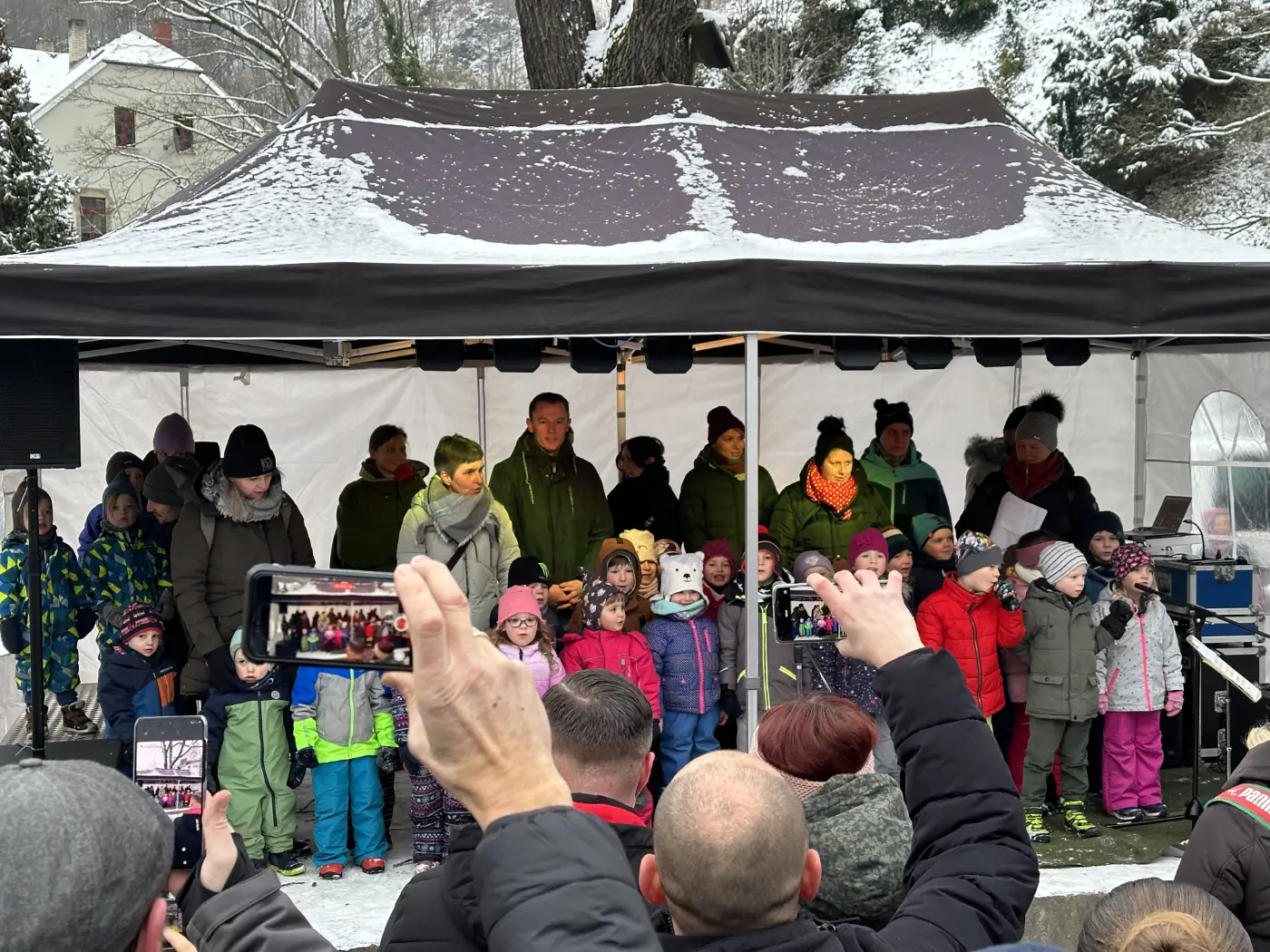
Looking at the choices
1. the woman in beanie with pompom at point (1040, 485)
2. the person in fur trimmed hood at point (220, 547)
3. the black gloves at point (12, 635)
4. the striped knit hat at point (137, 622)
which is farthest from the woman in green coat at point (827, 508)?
the black gloves at point (12, 635)

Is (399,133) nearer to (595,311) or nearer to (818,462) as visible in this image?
(595,311)

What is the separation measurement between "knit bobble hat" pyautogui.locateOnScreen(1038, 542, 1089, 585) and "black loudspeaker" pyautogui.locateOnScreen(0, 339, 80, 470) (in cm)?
377

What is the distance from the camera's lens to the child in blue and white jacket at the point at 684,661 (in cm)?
496

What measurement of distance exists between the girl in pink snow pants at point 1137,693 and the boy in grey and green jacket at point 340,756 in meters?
3.01

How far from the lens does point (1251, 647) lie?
18.5 ft

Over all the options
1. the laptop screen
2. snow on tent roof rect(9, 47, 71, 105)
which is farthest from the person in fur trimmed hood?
snow on tent roof rect(9, 47, 71, 105)

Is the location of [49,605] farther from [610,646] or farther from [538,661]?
[610,646]

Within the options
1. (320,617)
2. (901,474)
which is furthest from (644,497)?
(320,617)

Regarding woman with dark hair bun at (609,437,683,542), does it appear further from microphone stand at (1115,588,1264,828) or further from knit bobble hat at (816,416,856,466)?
microphone stand at (1115,588,1264,828)

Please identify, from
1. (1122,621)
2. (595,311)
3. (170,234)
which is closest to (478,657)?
(595,311)

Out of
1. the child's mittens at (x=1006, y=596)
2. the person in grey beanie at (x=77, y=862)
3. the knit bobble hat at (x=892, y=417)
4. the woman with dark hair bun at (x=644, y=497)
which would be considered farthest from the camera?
the knit bobble hat at (x=892, y=417)

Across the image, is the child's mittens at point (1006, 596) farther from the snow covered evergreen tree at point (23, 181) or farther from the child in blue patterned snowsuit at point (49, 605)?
the snow covered evergreen tree at point (23, 181)

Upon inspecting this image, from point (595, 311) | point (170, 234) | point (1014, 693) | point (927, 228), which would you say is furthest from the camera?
point (1014, 693)

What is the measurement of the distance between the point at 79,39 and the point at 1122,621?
124 feet
